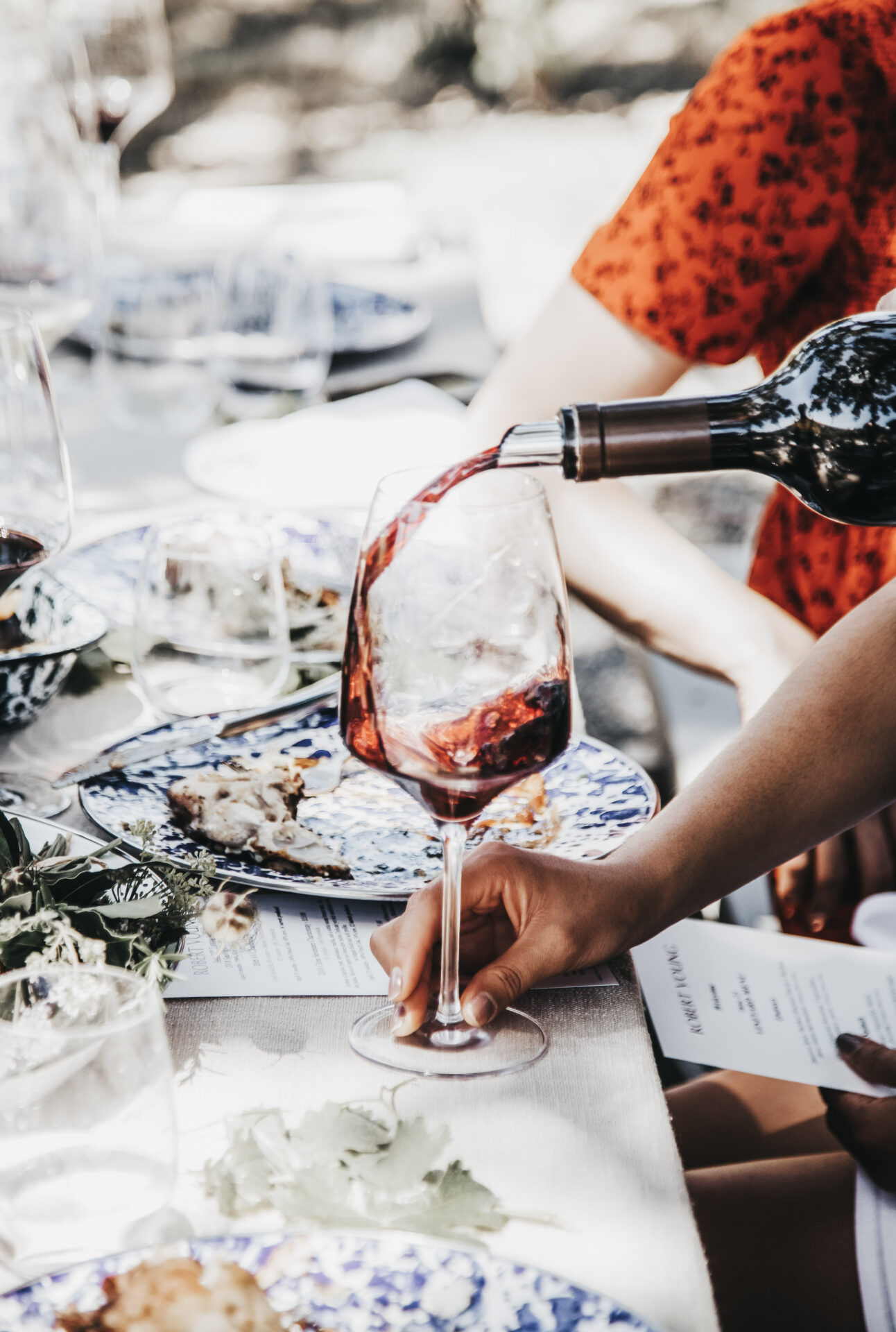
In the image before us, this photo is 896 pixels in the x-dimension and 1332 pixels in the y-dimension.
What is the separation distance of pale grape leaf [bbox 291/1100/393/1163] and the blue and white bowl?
1.45 ft

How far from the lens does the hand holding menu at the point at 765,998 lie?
0.78 meters

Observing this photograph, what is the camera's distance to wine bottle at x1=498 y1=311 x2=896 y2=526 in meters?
0.63

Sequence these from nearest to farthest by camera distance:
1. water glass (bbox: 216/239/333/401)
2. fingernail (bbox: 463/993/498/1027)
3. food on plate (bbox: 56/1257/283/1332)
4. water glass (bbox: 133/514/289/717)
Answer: food on plate (bbox: 56/1257/283/1332), fingernail (bbox: 463/993/498/1027), water glass (bbox: 133/514/289/717), water glass (bbox: 216/239/333/401)

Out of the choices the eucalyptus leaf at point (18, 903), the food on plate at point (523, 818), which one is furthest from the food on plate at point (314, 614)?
the eucalyptus leaf at point (18, 903)

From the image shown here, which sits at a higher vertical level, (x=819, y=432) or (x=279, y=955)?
(x=819, y=432)

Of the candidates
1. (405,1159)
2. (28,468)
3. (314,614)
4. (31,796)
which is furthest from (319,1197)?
(314,614)

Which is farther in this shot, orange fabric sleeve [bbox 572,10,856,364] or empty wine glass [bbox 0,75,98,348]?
empty wine glass [bbox 0,75,98,348]

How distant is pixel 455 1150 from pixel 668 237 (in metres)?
0.94

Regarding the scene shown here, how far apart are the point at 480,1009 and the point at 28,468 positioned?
46 cm

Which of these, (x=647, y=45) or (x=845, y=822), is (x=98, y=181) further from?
(x=647, y=45)

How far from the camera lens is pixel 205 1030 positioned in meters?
0.68

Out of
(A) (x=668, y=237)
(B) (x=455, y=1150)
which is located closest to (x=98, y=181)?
(A) (x=668, y=237)

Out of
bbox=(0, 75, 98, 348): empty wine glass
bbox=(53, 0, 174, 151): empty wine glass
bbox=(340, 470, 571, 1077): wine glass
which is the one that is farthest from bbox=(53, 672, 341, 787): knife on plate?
bbox=(53, 0, 174, 151): empty wine glass

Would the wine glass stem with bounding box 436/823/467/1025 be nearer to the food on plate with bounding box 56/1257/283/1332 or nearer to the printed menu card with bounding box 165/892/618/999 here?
the printed menu card with bounding box 165/892/618/999
